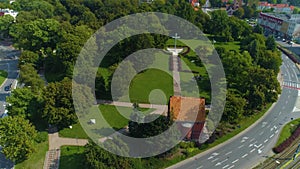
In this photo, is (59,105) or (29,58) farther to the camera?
(29,58)

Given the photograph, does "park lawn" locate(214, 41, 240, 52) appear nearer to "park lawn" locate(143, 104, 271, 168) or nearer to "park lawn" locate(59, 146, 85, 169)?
"park lawn" locate(143, 104, 271, 168)

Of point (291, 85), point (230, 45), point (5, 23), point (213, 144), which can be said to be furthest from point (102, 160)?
point (5, 23)

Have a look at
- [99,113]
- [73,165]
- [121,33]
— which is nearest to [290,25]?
[121,33]

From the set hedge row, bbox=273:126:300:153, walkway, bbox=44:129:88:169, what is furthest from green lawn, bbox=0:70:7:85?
hedge row, bbox=273:126:300:153

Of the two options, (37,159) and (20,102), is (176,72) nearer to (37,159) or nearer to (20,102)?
(20,102)

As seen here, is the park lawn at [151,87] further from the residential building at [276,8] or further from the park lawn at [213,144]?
the residential building at [276,8]

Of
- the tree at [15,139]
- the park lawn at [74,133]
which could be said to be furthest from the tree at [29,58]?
the tree at [15,139]

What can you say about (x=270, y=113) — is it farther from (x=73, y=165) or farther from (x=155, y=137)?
(x=73, y=165)
